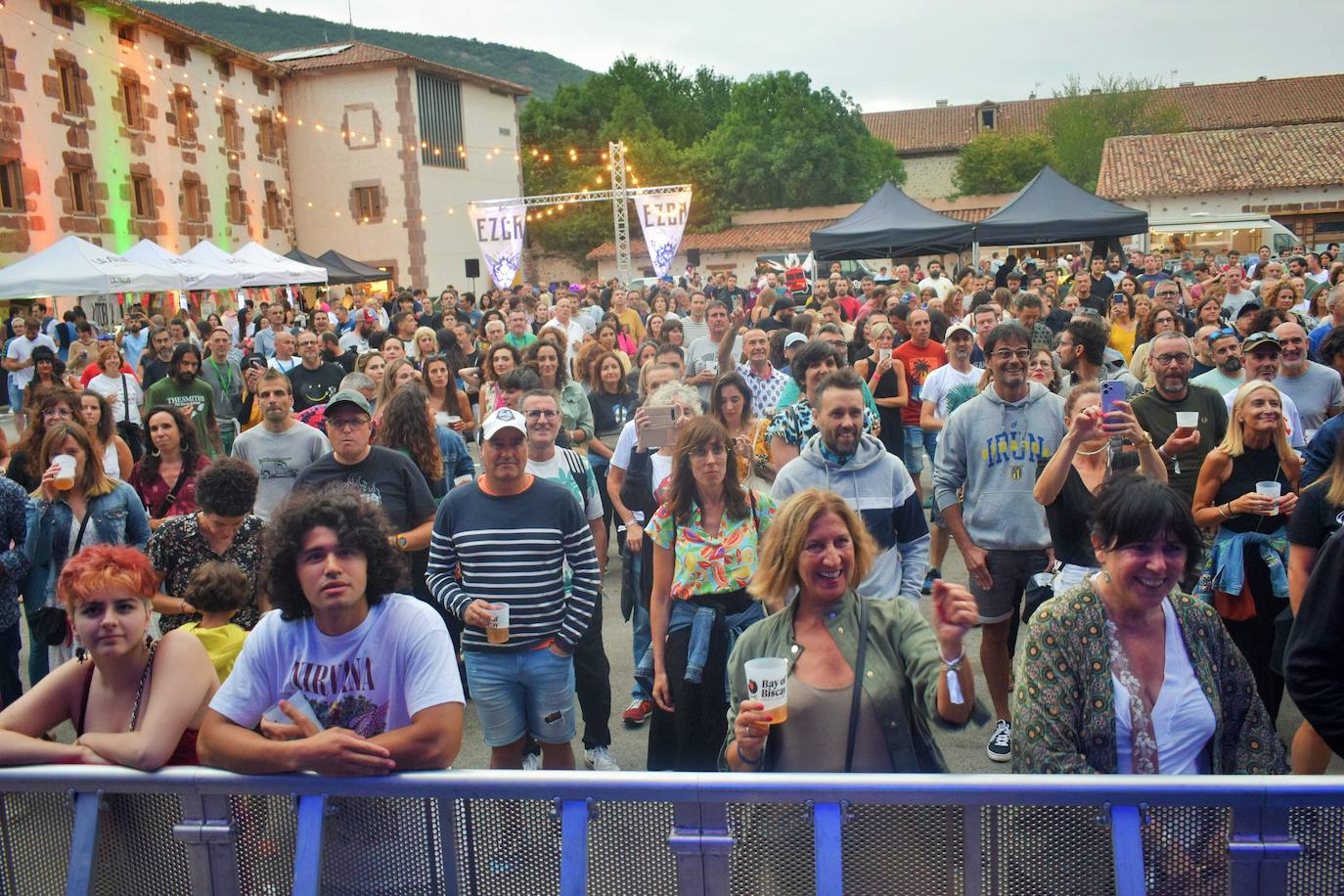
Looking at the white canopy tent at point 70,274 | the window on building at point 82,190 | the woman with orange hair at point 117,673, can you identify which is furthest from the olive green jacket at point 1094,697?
the window on building at point 82,190

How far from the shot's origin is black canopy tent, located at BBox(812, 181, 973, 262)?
16.7 m

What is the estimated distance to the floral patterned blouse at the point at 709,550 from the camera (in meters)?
4.22

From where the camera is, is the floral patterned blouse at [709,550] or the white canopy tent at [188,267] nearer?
the floral patterned blouse at [709,550]

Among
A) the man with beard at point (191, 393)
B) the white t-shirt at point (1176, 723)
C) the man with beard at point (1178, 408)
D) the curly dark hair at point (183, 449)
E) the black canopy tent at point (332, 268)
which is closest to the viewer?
the white t-shirt at point (1176, 723)

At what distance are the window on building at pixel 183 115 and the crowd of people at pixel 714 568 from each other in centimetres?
2846

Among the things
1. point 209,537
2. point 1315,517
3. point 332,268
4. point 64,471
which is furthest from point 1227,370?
point 332,268

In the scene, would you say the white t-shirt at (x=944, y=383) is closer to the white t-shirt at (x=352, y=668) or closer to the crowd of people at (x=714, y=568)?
the crowd of people at (x=714, y=568)

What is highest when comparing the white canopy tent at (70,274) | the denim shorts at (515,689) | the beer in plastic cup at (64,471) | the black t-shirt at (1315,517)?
the white canopy tent at (70,274)

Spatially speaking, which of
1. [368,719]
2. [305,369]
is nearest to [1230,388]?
[368,719]

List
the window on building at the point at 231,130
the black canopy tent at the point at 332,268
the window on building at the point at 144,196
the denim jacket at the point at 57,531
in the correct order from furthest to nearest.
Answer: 1. the window on building at the point at 231,130
2. the window on building at the point at 144,196
3. the black canopy tent at the point at 332,268
4. the denim jacket at the point at 57,531

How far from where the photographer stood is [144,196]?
102ft

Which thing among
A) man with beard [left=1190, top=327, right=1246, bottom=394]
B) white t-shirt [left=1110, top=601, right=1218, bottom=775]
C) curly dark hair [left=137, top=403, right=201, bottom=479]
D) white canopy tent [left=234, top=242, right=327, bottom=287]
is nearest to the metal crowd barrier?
white t-shirt [left=1110, top=601, right=1218, bottom=775]

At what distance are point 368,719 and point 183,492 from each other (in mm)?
3495

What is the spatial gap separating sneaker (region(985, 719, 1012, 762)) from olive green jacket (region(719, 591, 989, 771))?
6.75 ft
